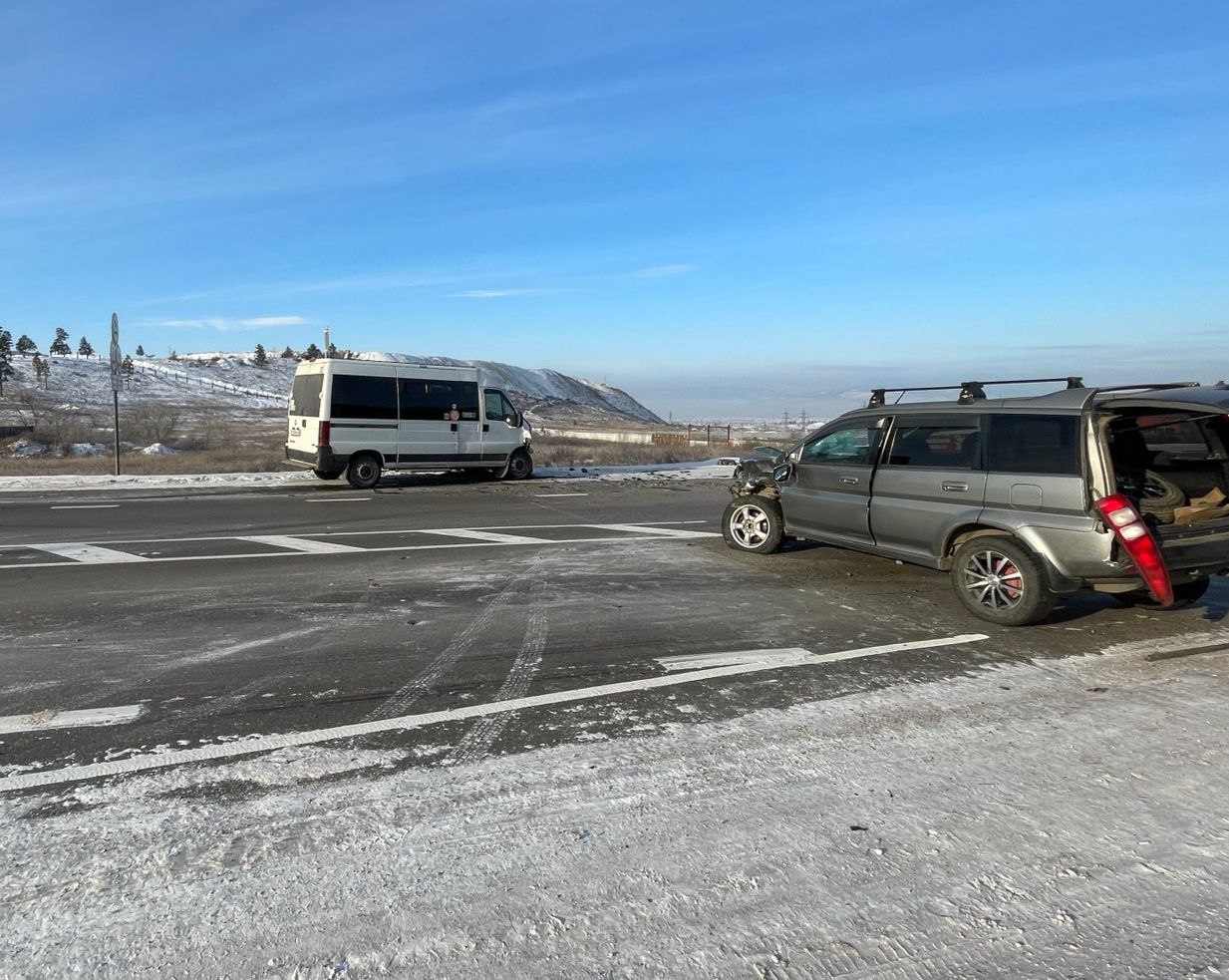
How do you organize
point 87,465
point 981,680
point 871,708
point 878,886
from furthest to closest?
point 87,465, point 981,680, point 871,708, point 878,886

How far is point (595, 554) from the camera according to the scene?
368 inches

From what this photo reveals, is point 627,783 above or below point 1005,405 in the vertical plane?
below

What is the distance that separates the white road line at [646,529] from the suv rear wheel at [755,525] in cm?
137

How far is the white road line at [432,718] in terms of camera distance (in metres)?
3.65

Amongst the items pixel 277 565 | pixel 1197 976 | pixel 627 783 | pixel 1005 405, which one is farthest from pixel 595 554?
pixel 1197 976

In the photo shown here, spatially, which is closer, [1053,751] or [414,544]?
[1053,751]

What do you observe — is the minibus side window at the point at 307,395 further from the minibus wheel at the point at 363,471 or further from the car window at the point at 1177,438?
the car window at the point at 1177,438

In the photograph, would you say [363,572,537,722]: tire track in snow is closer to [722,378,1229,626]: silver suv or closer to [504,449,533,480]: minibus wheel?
[722,378,1229,626]: silver suv

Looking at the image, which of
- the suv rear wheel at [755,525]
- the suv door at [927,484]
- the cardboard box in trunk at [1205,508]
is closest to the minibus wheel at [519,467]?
the suv rear wheel at [755,525]

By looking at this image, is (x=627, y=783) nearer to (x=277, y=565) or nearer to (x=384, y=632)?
(x=384, y=632)

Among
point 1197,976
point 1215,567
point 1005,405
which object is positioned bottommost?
point 1197,976

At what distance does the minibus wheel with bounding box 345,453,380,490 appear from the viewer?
1736 cm

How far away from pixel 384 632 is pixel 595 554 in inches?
142

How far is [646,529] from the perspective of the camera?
11461 mm
